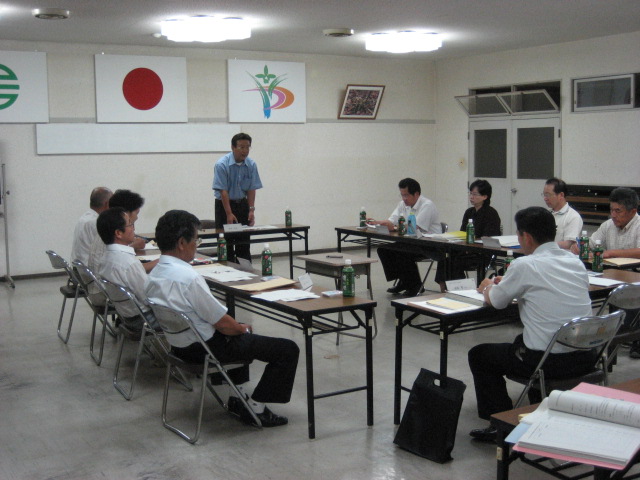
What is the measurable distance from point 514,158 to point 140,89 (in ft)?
16.6

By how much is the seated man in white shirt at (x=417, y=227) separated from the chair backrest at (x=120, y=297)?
3008 millimetres

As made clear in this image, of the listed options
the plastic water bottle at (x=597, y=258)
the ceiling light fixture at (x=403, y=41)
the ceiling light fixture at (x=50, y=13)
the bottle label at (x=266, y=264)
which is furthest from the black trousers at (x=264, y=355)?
the ceiling light fixture at (x=403, y=41)

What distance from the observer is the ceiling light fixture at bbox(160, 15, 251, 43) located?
23.9 ft

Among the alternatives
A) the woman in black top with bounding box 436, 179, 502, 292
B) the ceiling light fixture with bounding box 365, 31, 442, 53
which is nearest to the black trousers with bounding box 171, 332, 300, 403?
the woman in black top with bounding box 436, 179, 502, 292

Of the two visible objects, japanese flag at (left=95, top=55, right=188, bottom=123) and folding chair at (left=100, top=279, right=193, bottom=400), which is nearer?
folding chair at (left=100, top=279, right=193, bottom=400)

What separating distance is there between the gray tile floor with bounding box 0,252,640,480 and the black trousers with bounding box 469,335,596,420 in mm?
240

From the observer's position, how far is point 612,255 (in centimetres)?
528

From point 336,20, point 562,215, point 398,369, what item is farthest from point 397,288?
point 398,369

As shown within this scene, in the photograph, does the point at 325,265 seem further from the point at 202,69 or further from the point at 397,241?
the point at 202,69

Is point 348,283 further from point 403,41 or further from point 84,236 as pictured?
point 403,41

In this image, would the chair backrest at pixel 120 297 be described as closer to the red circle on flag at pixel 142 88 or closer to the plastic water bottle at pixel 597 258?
the plastic water bottle at pixel 597 258

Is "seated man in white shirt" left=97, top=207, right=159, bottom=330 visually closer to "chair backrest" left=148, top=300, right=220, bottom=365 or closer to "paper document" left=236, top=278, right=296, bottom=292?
"paper document" left=236, top=278, right=296, bottom=292

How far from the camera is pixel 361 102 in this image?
1072 centimetres

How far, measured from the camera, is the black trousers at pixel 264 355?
3797 millimetres
